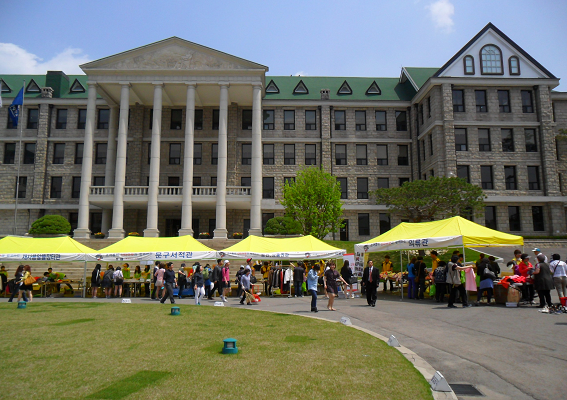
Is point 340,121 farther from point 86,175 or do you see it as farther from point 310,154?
point 86,175

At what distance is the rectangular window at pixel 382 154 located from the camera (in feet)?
145

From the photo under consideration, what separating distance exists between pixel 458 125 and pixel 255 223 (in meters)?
20.6

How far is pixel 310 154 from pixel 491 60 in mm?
19073

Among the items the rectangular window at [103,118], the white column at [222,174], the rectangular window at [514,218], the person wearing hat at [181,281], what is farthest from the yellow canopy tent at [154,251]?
the rectangular window at [514,218]

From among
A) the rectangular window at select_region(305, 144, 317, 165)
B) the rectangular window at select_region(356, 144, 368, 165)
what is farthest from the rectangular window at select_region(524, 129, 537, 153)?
the rectangular window at select_region(305, 144, 317, 165)

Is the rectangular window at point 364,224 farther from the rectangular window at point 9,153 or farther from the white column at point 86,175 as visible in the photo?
the rectangular window at point 9,153

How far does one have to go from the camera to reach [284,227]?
35688mm

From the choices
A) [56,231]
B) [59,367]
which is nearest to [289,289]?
[59,367]

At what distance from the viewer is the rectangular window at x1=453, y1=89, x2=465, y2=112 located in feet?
128

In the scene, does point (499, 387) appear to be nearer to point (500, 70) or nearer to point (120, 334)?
point (120, 334)

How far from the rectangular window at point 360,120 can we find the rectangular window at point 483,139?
11.3 metres

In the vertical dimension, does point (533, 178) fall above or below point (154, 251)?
above

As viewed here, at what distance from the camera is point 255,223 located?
37.1 meters

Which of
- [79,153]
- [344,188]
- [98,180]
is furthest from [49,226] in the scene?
[344,188]
